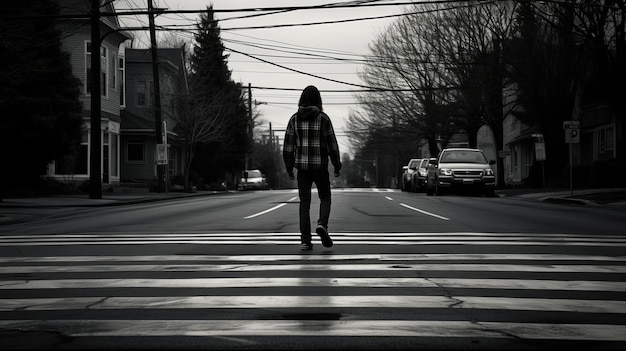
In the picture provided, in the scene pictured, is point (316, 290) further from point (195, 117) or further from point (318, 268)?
point (195, 117)

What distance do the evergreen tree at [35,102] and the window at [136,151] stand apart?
1600 cm

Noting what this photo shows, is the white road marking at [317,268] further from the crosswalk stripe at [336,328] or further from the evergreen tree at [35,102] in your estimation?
the evergreen tree at [35,102]

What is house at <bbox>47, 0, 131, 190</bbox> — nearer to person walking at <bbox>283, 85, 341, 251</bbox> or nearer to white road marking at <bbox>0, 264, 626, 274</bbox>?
person walking at <bbox>283, 85, 341, 251</bbox>

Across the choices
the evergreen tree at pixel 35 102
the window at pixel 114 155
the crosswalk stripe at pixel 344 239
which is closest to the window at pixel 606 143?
the evergreen tree at pixel 35 102

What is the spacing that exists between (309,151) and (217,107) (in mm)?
34050

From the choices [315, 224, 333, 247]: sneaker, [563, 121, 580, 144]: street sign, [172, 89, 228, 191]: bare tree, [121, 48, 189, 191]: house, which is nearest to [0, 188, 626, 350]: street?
[315, 224, 333, 247]: sneaker

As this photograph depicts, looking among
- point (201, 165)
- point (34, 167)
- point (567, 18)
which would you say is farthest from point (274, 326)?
point (201, 165)

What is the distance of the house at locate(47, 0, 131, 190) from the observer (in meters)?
34.1

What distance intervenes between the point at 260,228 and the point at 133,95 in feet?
122

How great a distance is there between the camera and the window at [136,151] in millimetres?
45406

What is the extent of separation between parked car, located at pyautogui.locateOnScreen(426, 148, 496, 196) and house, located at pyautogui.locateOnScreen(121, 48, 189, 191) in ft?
59.9

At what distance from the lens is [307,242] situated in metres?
9.13

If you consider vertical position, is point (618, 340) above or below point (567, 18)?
below

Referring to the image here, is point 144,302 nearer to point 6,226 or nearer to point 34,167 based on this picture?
point 6,226
